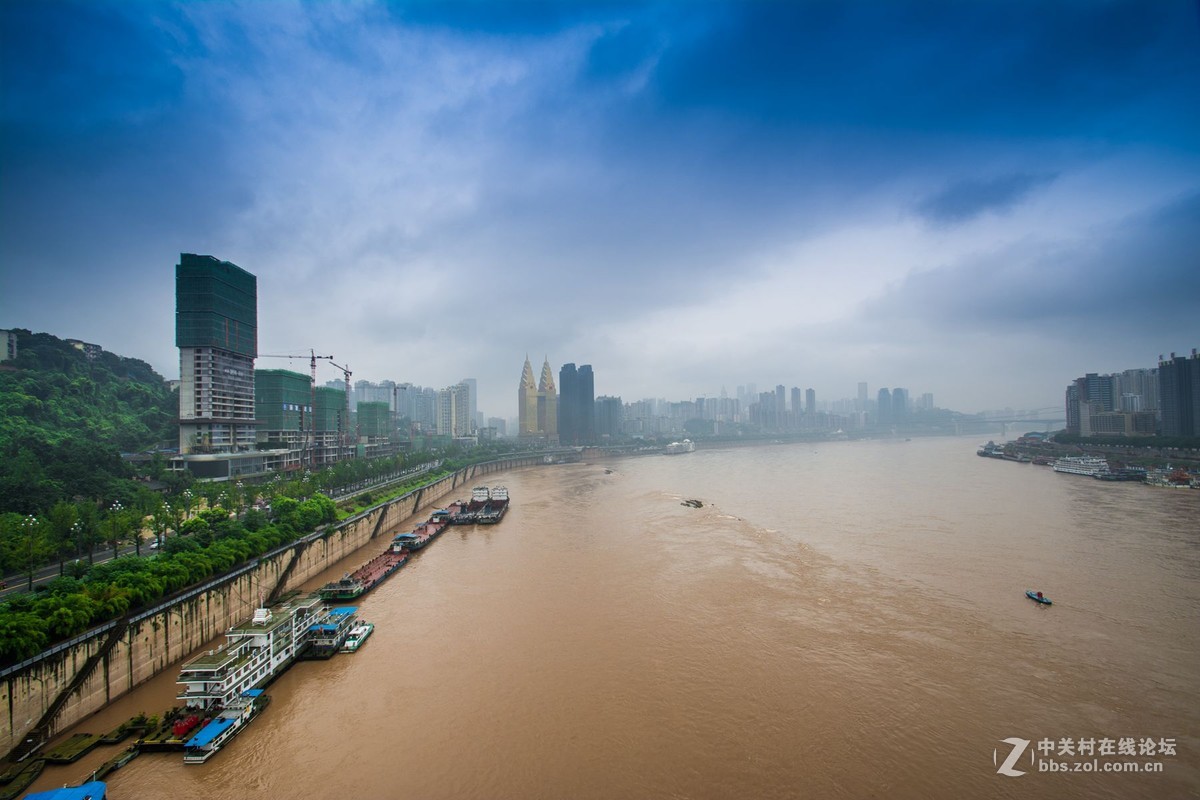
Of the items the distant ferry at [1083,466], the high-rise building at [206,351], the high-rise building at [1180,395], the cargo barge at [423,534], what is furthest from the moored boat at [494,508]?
the high-rise building at [1180,395]

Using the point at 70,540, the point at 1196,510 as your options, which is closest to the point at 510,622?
the point at 70,540

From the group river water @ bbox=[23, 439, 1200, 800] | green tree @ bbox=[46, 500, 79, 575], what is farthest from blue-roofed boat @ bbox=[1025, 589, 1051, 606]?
green tree @ bbox=[46, 500, 79, 575]

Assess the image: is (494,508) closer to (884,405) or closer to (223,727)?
(223,727)

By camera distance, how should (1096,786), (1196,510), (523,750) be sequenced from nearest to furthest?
(1096,786) < (523,750) < (1196,510)

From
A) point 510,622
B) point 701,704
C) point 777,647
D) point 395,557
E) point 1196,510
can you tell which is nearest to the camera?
point 701,704

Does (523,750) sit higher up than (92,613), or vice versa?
(92,613)

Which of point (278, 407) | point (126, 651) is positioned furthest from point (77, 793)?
point (278, 407)

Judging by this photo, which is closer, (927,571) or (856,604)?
(856,604)

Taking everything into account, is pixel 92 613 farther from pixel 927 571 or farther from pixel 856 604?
pixel 927 571

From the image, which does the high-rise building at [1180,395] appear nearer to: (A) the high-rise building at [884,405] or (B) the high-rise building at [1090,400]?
(B) the high-rise building at [1090,400]
